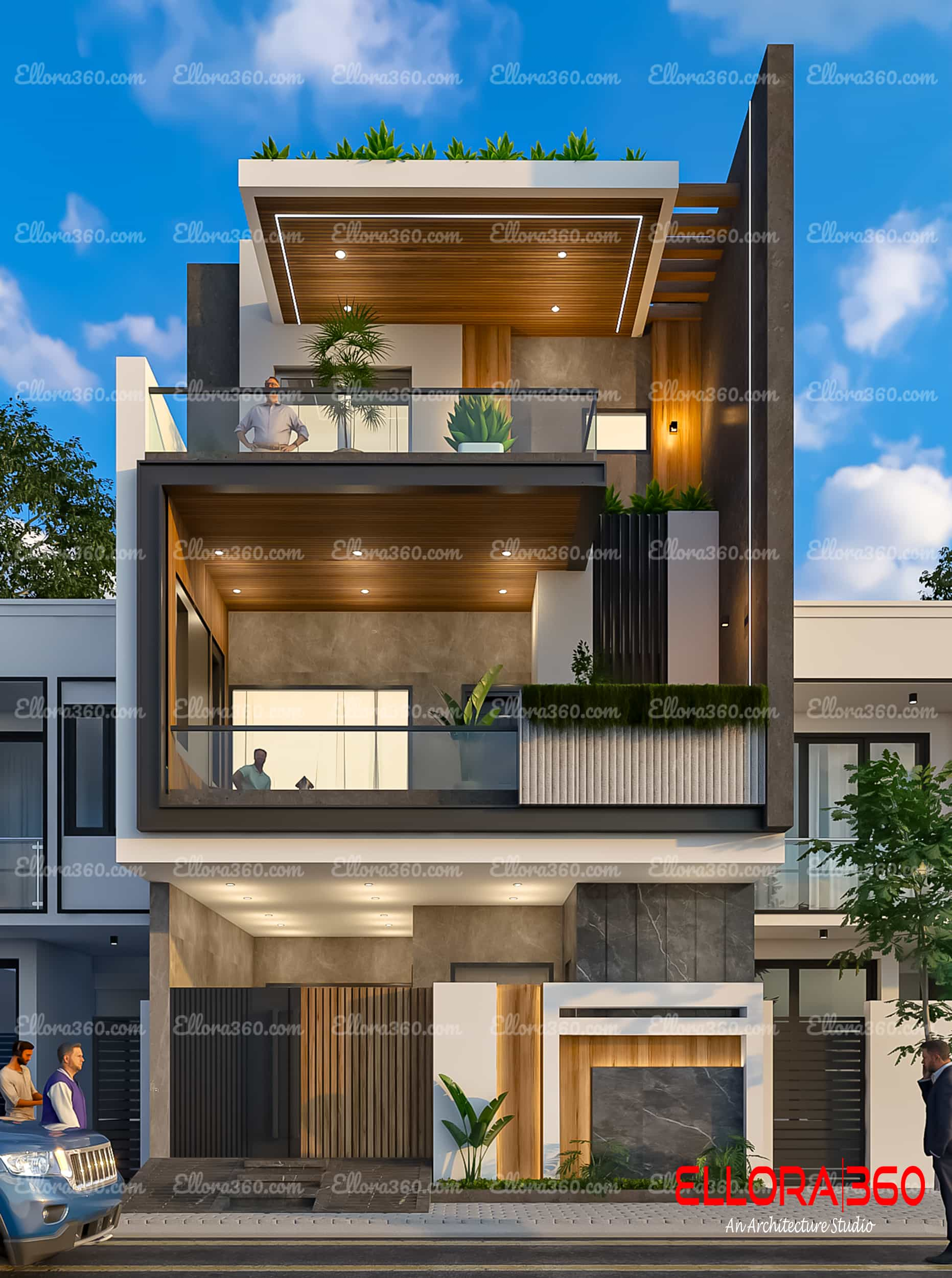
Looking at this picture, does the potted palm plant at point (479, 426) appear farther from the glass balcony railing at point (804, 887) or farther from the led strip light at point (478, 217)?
the glass balcony railing at point (804, 887)

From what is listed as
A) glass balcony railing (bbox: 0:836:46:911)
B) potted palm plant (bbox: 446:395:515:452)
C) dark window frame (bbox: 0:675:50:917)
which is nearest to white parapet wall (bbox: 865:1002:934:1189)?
potted palm plant (bbox: 446:395:515:452)

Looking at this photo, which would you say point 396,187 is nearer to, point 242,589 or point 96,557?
point 242,589

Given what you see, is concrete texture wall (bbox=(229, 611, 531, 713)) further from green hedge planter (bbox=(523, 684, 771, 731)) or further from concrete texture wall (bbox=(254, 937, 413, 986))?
concrete texture wall (bbox=(254, 937, 413, 986))

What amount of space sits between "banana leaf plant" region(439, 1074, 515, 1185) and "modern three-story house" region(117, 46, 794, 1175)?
218 millimetres

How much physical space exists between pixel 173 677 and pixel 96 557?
20086mm

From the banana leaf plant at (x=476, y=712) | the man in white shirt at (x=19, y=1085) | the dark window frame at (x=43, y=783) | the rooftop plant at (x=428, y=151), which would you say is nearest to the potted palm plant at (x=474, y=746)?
the banana leaf plant at (x=476, y=712)

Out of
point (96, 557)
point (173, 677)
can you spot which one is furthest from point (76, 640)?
point (96, 557)

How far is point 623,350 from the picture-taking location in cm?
2011

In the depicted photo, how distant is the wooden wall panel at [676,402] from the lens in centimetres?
1953

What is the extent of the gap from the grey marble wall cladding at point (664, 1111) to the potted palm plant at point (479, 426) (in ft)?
24.5

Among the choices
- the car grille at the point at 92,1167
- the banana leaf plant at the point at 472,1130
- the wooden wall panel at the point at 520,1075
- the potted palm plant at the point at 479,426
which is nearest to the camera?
the car grille at the point at 92,1167

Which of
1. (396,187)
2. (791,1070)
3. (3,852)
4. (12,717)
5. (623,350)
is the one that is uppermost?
(396,187)

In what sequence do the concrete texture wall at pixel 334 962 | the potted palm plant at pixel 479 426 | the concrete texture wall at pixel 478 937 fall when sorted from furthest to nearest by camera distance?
the concrete texture wall at pixel 334 962 → the concrete texture wall at pixel 478 937 → the potted palm plant at pixel 479 426

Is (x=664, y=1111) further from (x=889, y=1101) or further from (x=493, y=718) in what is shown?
(x=493, y=718)
